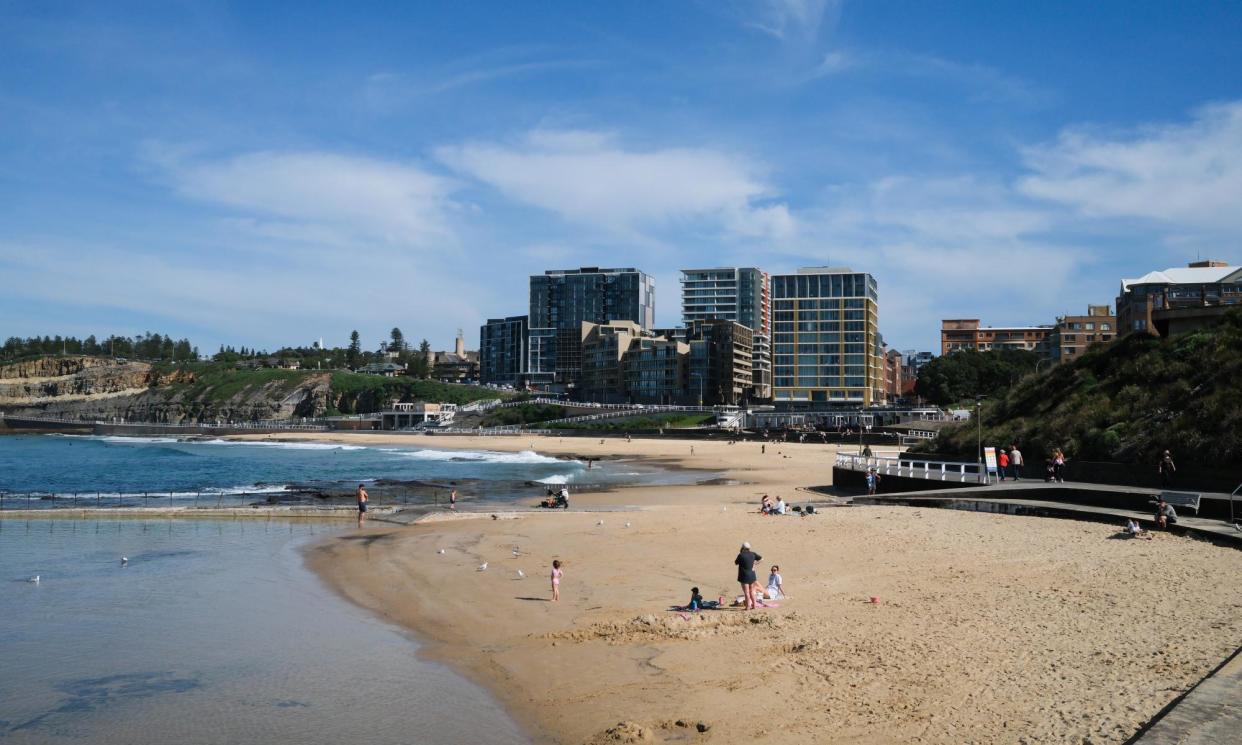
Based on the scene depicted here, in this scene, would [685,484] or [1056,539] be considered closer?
[1056,539]

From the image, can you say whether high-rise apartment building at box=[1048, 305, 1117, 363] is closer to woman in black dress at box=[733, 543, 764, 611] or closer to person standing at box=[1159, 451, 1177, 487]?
person standing at box=[1159, 451, 1177, 487]

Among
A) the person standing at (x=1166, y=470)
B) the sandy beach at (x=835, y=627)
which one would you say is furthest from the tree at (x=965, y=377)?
the sandy beach at (x=835, y=627)

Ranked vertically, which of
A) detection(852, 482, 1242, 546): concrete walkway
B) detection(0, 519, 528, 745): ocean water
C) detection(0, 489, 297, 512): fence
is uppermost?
detection(852, 482, 1242, 546): concrete walkway

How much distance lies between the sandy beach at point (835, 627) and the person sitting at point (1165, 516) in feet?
2.36

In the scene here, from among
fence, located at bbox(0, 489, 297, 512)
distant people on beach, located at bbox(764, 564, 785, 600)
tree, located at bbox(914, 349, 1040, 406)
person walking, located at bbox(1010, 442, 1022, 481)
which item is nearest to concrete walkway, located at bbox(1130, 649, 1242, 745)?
distant people on beach, located at bbox(764, 564, 785, 600)

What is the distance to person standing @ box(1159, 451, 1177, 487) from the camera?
90.9 feet

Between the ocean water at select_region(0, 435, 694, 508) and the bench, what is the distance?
99.8 ft

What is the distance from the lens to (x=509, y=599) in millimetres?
19594

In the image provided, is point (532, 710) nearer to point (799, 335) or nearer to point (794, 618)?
point (794, 618)

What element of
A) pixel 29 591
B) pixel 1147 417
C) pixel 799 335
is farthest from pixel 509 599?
pixel 799 335

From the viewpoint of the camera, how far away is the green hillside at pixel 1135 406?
2994 centimetres

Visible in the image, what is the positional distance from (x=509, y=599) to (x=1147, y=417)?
29194 millimetres

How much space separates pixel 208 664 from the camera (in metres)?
14.8

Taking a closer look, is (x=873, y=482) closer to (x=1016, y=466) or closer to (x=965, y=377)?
(x=1016, y=466)
